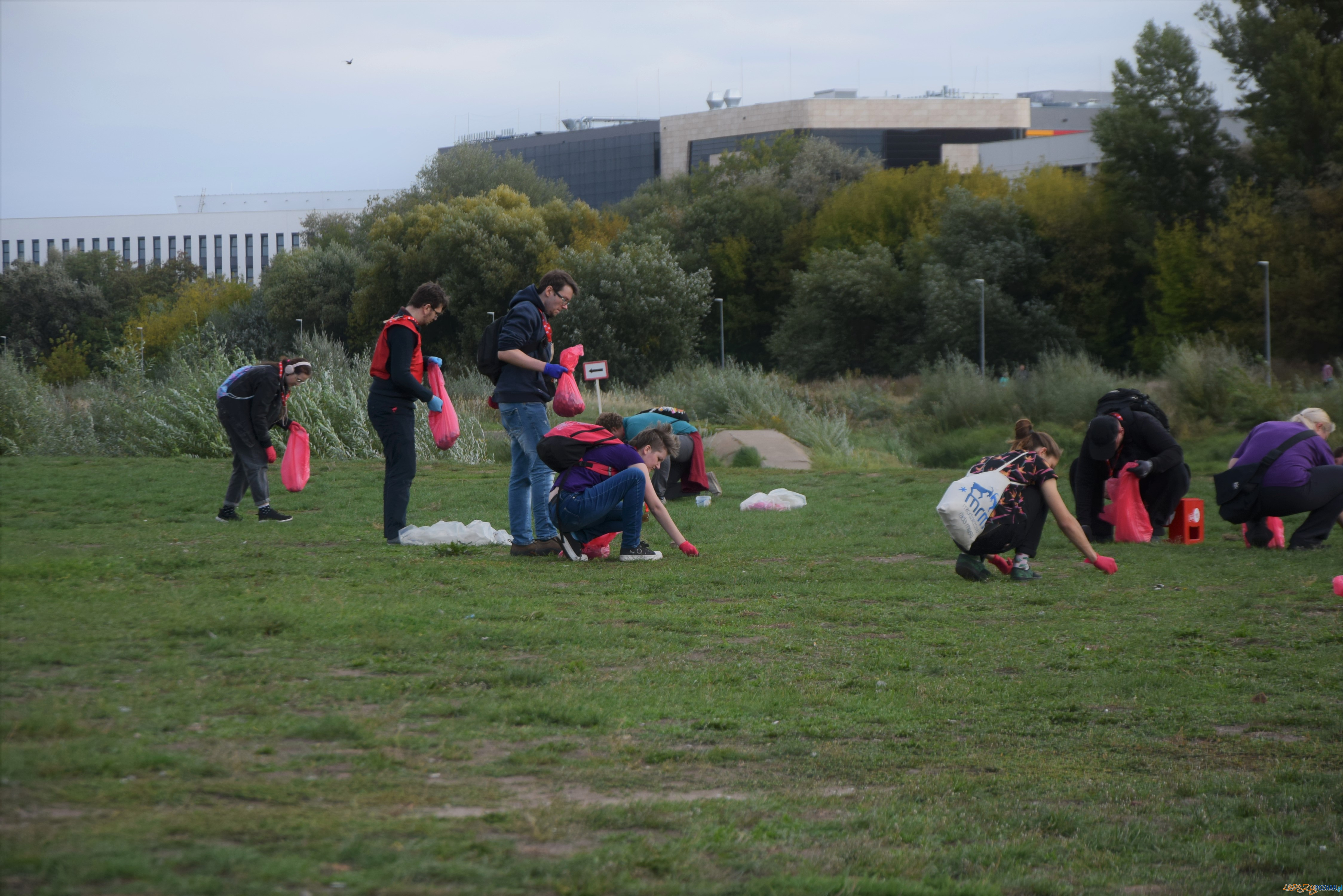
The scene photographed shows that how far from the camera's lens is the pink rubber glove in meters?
8.73

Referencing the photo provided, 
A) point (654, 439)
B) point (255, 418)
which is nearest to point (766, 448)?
point (255, 418)

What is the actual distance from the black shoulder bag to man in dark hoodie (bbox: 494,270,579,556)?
585 centimetres

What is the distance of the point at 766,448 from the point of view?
2109 centimetres

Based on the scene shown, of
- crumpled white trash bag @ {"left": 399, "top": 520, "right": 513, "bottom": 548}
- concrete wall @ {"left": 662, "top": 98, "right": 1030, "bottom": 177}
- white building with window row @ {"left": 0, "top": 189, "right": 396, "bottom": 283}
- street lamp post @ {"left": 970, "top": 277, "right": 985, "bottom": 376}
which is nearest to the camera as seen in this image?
crumpled white trash bag @ {"left": 399, "top": 520, "right": 513, "bottom": 548}

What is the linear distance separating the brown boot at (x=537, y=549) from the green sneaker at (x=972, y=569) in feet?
9.60

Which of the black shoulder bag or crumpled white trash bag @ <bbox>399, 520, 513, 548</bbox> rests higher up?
the black shoulder bag

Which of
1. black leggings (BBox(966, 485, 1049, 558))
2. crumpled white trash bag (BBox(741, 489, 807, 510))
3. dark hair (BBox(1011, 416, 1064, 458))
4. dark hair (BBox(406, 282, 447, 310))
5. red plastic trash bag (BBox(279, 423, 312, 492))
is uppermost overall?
dark hair (BBox(406, 282, 447, 310))

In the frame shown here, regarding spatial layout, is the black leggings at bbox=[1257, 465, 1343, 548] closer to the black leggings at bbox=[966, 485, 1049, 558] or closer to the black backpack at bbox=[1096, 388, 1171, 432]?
the black backpack at bbox=[1096, 388, 1171, 432]

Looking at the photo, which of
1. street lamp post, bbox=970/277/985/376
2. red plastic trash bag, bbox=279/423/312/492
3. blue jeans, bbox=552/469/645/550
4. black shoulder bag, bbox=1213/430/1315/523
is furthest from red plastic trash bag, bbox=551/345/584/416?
street lamp post, bbox=970/277/985/376

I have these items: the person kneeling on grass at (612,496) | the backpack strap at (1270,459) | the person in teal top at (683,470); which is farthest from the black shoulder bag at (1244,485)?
the person in teal top at (683,470)

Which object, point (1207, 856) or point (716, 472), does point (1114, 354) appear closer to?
point (716, 472)

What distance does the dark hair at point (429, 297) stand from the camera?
8820mm

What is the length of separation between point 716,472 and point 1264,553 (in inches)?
341

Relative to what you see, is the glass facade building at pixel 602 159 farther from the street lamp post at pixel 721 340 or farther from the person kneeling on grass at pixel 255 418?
the person kneeling on grass at pixel 255 418
